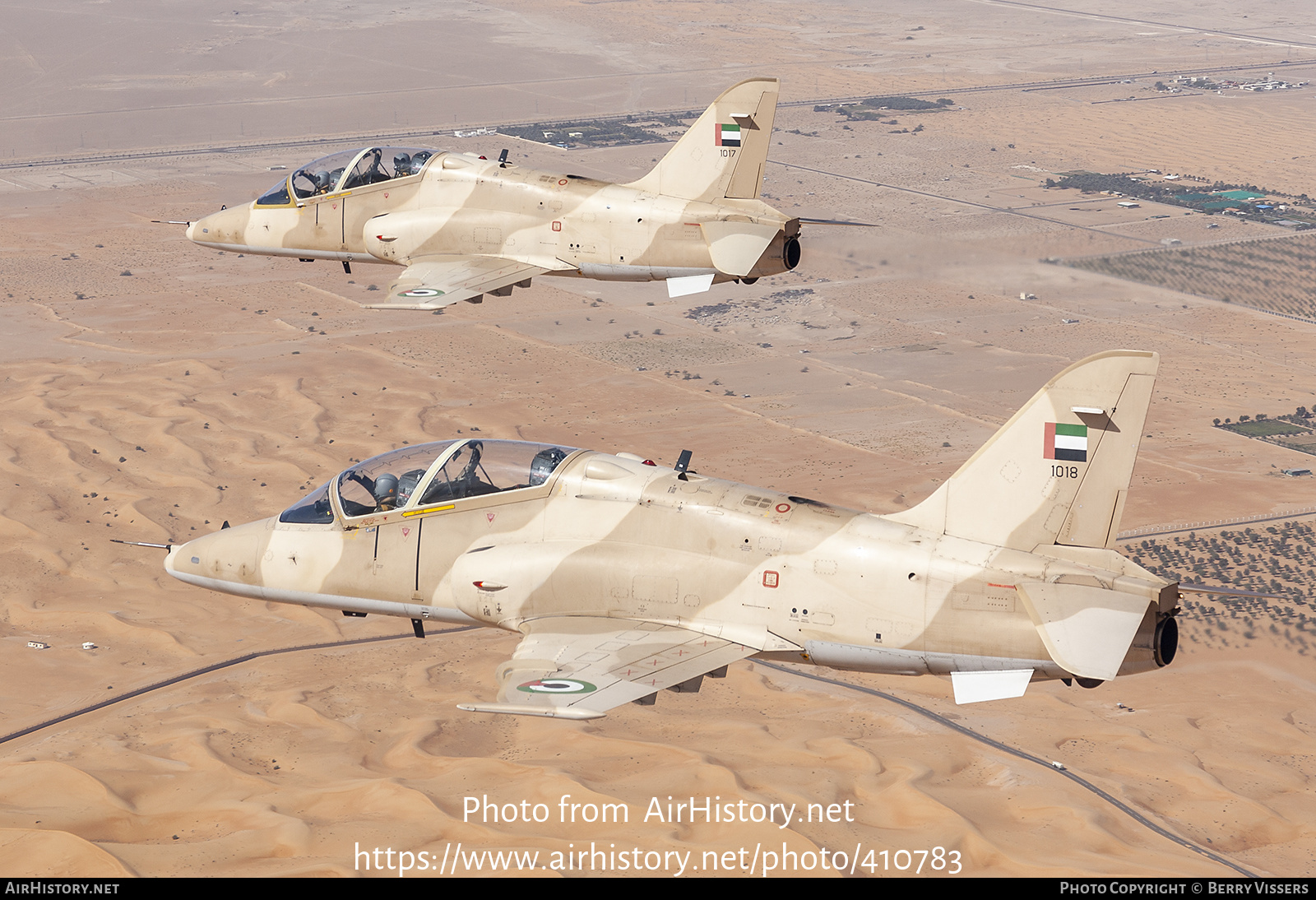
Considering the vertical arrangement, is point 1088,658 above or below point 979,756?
above

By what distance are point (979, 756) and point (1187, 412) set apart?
37.9m

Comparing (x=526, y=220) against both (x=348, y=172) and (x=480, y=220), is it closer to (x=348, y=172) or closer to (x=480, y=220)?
(x=480, y=220)

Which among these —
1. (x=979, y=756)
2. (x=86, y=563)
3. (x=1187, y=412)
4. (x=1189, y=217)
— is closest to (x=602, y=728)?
(x=979, y=756)

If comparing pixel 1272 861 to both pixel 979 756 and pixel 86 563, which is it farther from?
pixel 86 563

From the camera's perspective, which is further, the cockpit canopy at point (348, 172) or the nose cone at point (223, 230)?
the nose cone at point (223, 230)

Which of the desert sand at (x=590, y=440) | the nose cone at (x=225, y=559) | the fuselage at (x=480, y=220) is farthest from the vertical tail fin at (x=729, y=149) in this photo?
the desert sand at (x=590, y=440)

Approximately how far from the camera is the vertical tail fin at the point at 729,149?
2942 centimetres

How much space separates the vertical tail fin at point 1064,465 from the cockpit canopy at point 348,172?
51.6 ft

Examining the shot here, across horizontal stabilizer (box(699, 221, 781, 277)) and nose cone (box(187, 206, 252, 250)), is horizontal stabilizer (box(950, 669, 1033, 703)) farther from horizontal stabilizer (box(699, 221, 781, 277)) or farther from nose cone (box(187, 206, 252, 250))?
nose cone (box(187, 206, 252, 250))

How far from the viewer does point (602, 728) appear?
32219 mm

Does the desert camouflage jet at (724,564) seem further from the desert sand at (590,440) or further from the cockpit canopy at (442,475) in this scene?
the desert sand at (590,440)

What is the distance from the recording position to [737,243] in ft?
94.0

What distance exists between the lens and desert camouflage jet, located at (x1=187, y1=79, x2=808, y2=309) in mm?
29109

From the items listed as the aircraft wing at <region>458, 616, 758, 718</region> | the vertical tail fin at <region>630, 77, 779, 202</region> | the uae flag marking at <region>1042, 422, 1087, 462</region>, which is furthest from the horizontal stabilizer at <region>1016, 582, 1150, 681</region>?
the vertical tail fin at <region>630, 77, 779, 202</region>
